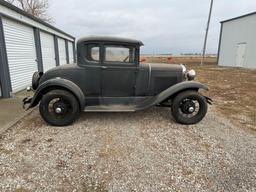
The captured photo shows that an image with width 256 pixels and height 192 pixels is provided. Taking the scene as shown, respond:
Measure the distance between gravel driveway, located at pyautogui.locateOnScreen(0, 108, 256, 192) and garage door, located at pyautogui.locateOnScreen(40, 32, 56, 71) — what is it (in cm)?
716

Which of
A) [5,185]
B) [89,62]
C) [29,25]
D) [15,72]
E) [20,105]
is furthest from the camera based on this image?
[29,25]

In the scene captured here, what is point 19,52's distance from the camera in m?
7.74

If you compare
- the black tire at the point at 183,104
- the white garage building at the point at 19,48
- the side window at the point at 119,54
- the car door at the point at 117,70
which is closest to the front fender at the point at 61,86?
the car door at the point at 117,70

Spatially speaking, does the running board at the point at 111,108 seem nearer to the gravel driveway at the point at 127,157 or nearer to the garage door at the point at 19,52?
the gravel driveway at the point at 127,157

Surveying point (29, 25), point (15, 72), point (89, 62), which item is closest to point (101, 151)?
point (89, 62)

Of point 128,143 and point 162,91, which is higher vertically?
point 162,91

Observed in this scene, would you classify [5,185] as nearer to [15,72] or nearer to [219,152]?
[219,152]

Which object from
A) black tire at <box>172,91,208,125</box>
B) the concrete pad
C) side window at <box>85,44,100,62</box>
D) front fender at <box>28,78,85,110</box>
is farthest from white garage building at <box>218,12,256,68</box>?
the concrete pad

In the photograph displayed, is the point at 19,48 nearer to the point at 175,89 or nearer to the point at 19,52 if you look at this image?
the point at 19,52

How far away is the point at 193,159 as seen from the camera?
10.0 feet

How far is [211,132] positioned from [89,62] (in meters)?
3.13

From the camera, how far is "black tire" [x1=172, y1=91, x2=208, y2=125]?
4363 millimetres

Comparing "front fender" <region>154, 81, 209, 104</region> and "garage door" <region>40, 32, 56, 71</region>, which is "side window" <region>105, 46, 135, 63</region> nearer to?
"front fender" <region>154, 81, 209, 104</region>

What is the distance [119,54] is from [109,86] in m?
0.79
